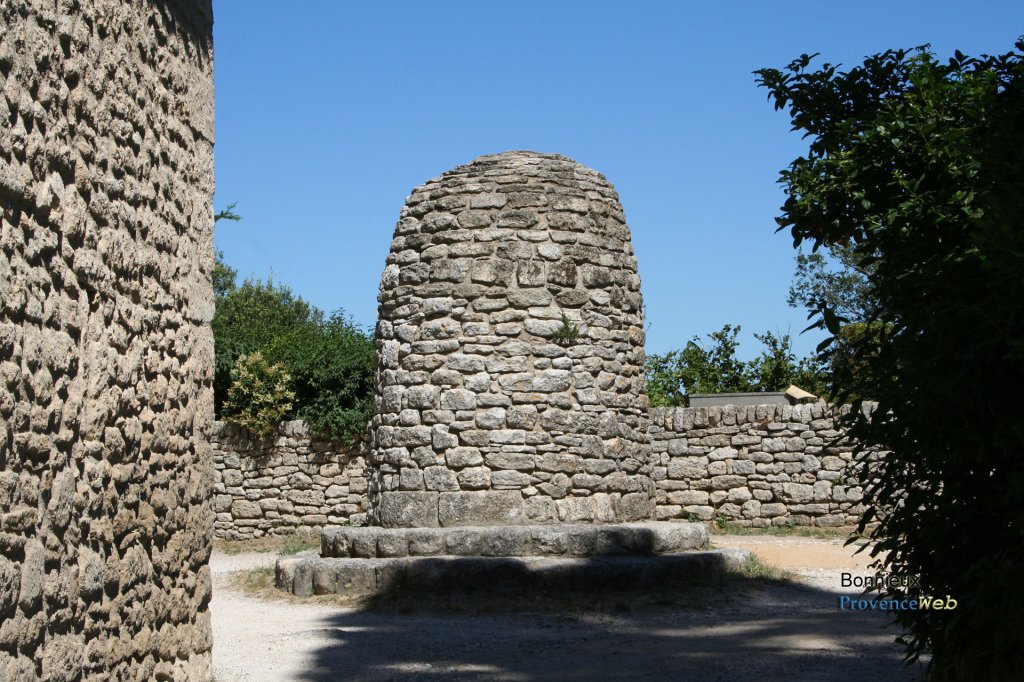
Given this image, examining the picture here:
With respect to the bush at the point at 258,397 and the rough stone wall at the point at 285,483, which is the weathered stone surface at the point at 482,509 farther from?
the bush at the point at 258,397

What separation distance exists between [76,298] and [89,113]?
0.75 m

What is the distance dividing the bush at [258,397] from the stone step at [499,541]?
5.86 metres

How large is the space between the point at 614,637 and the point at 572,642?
0.37 meters

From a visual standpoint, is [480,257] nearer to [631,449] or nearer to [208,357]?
[631,449]

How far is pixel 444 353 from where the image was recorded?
1042 cm

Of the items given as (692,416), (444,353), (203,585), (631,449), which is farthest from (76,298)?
(692,416)

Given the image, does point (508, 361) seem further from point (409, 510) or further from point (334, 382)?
point (334, 382)

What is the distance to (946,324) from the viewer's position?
16.9 feet

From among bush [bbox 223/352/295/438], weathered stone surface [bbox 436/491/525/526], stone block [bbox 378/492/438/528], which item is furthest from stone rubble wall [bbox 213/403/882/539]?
weathered stone surface [bbox 436/491/525/526]

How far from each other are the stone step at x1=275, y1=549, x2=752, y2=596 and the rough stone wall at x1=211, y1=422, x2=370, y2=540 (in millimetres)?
5547

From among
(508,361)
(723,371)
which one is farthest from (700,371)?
(508,361)

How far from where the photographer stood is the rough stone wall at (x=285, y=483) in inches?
613

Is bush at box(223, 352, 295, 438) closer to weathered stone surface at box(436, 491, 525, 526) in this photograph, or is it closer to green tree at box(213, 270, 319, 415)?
green tree at box(213, 270, 319, 415)

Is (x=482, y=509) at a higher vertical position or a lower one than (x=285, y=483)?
lower
